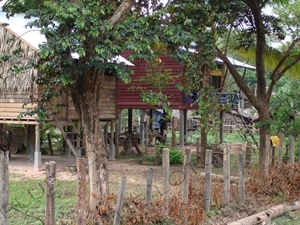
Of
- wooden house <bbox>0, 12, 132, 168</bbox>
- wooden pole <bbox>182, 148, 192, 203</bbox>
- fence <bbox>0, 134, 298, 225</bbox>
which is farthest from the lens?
wooden house <bbox>0, 12, 132, 168</bbox>

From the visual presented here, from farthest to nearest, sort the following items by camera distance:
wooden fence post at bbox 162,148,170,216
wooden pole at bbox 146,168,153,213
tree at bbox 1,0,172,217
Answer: wooden fence post at bbox 162,148,170,216 < tree at bbox 1,0,172,217 < wooden pole at bbox 146,168,153,213

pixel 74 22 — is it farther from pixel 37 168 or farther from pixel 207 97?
pixel 37 168

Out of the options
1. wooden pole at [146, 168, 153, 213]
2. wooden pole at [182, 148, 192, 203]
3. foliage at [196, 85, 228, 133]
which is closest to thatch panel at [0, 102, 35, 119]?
foliage at [196, 85, 228, 133]

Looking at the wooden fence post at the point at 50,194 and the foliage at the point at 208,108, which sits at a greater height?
the foliage at the point at 208,108

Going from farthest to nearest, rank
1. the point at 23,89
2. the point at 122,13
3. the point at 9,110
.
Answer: the point at 9,110 < the point at 23,89 < the point at 122,13

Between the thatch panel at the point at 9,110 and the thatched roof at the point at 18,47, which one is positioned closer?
the thatched roof at the point at 18,47

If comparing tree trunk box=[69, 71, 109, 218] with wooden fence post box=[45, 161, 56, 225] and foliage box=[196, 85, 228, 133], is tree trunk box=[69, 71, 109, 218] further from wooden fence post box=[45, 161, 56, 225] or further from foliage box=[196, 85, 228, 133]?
foliage box=[196, 85, 228, 133]

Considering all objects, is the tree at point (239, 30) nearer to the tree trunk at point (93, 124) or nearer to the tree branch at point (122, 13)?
the tree branch at point (122, 13)

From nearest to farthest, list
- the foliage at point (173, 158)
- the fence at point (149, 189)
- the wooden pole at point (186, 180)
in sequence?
the fence at point (149, 189), the wooden pole at point (186, 180), the foliage at point (173, 158)

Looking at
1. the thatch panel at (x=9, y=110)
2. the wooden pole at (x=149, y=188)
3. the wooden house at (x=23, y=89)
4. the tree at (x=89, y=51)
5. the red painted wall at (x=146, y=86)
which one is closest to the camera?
the wooden pole at (x=149, y=188)

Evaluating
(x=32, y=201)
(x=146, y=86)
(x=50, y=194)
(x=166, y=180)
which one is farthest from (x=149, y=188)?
(x=146, y=86)

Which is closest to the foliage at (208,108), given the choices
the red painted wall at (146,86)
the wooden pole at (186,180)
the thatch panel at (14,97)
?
the wooden pole at (186,180)

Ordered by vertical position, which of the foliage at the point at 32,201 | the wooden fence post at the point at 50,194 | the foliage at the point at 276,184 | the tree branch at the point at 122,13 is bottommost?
the foliage at the point at 32,201

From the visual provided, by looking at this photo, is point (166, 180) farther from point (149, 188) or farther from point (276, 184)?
point (276, 184)
